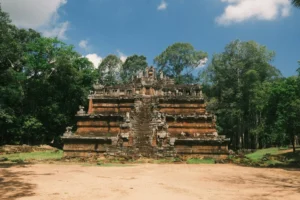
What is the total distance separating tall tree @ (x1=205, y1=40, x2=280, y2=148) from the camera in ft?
136

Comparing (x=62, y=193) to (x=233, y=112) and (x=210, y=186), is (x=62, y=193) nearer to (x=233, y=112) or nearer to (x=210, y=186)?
(x=210, y=186)

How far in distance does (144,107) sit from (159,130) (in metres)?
4.77

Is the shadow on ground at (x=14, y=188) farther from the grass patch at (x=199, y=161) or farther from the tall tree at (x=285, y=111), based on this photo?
the tall tree at (x=285, y=111)

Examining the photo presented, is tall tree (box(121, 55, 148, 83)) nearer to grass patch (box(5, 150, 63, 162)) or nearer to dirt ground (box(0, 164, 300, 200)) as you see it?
grass patch (box(5, 150, 63, 162))

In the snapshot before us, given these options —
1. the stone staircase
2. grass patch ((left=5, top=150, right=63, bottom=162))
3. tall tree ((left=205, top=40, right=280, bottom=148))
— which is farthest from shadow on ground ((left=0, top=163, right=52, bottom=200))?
tall tree ((left=205, top=40, right=280, bottom=148))

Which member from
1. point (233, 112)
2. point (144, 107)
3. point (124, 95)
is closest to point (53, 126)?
point (124, 95)

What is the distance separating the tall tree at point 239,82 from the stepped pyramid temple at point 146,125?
17.6 metres

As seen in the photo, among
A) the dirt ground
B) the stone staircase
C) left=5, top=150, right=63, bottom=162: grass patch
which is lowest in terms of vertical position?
left=5, top=150, right=63, bottom=162: grass patch

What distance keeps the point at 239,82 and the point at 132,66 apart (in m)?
22.5

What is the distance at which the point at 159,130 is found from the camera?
21000mm

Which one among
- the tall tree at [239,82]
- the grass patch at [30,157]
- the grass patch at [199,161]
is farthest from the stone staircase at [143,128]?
the tall tree at [239,82]

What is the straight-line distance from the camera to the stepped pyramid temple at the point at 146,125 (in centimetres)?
2039

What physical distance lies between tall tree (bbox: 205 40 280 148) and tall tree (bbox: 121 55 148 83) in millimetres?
15957

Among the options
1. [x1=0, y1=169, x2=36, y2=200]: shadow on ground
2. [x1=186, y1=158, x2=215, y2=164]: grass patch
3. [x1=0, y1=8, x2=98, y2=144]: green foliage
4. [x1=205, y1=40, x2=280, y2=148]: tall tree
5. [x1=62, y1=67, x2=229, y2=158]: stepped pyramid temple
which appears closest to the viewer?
[x1=0, y1=169, x2=36, y2=200]: shadow on ground
